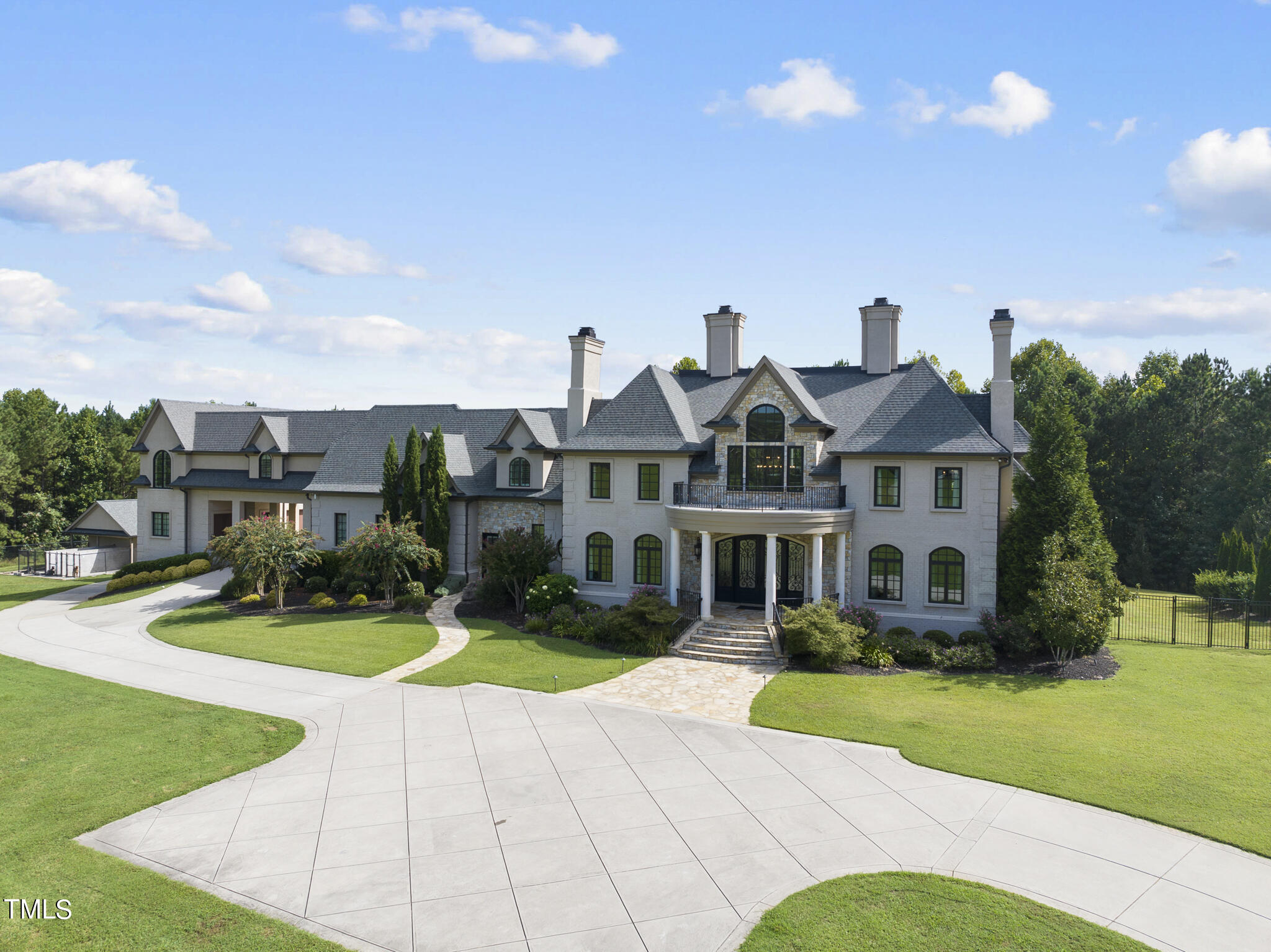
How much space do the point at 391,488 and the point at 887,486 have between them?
821 inches

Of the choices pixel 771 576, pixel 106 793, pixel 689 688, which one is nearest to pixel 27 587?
pixel 106 793

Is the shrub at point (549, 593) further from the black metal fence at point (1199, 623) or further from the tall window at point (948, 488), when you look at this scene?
the black metal fence at point (1199, 623)

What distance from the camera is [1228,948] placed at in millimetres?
8680

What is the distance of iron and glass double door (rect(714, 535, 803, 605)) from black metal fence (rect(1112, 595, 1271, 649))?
12.0 m

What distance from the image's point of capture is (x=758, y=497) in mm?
25844

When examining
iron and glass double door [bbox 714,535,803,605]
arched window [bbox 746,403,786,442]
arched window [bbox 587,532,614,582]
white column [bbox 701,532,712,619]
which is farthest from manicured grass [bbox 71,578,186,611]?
arched window [bbox 746,403,786,442]

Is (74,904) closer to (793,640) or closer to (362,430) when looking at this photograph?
(793,640)

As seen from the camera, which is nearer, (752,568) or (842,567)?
(842,567)

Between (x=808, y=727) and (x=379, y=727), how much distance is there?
31.3 feet

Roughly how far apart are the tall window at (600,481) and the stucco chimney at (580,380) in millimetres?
2490

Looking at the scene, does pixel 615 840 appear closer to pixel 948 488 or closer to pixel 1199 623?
pixel 948 488

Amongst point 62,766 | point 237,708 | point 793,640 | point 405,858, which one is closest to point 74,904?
point 405,858

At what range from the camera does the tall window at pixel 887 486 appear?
25453 millimetres

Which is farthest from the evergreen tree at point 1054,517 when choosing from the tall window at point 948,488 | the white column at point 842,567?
the white column at point 842,567
